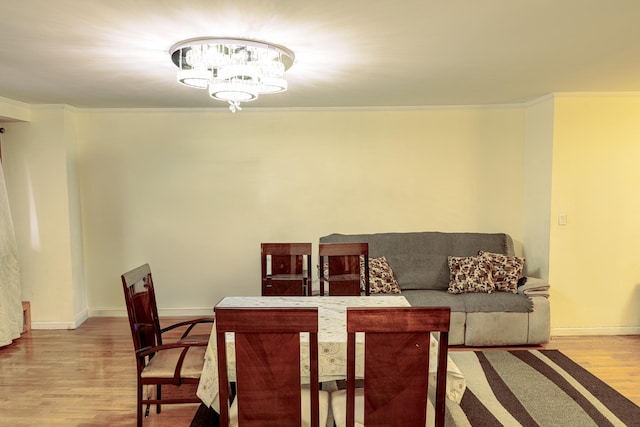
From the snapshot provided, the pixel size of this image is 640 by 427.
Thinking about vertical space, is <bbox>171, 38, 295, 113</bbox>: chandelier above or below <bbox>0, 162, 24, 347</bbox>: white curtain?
above

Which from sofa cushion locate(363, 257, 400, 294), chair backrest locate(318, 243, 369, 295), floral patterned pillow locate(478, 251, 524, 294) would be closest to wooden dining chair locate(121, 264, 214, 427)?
chair backrest locate(318, 243, 369, 295)

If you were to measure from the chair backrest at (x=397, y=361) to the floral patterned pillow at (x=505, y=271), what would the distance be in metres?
2.66

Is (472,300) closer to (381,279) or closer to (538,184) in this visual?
(381,279)

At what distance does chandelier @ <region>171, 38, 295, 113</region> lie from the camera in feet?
7.86

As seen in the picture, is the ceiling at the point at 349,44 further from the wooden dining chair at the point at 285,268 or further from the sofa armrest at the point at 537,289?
the sofa armrest at the point at 537,289

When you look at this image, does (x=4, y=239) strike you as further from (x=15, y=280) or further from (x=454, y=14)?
(x=454, y=14)

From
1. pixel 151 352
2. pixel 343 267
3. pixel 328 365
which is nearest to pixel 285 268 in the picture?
pixel 343 267

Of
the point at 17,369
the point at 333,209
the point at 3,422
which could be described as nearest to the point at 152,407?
the point at 3,422

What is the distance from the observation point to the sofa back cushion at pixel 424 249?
13.9 feet

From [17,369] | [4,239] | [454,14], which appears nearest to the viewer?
[454,14]

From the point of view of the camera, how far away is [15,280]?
4.10 metres

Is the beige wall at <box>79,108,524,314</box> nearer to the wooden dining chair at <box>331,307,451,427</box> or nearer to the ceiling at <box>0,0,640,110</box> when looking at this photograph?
the ceiling at <box>0,0,640,110</box>

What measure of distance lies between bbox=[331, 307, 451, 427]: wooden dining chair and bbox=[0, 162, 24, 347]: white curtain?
378 cm

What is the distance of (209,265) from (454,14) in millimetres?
3574
